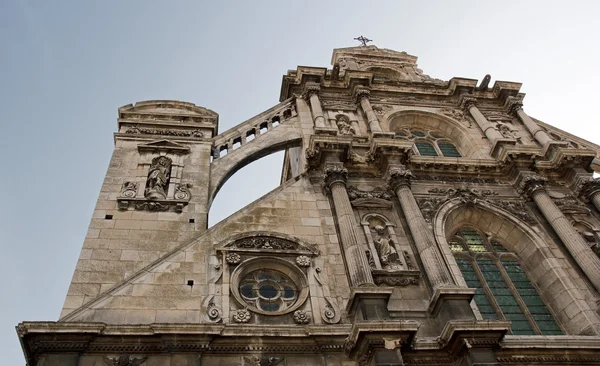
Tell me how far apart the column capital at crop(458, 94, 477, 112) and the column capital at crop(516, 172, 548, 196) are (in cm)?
525

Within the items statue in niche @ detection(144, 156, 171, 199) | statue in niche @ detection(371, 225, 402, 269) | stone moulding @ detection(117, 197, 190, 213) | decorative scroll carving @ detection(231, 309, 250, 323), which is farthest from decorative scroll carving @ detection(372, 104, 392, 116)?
decorative scroll carving @ detection(231, 309, 250, 323)

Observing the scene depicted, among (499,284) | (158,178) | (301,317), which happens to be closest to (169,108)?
(158,178)

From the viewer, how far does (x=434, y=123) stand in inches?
761

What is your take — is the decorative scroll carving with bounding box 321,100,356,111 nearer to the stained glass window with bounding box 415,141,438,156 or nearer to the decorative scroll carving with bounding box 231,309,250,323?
the stained glass window with bounding box 415,141,438,156

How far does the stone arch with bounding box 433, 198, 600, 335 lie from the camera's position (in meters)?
11.7

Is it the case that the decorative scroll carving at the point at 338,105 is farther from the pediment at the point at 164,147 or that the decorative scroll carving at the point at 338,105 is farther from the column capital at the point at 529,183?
the column capital at the point at 529,183

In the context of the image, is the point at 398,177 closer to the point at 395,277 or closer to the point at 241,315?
the point at 395,277

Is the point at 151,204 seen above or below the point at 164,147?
below

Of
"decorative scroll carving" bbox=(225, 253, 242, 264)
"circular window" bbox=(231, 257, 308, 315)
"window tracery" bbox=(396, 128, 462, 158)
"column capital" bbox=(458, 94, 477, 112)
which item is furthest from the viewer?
"column capital" bbox=(458, 94, 477, 112)

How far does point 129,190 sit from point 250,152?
12.6 feet

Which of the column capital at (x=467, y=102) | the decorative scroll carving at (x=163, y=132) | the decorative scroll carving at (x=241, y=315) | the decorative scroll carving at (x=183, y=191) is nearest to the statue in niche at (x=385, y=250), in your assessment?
the decorative scroll carving at (x=241, y=315)

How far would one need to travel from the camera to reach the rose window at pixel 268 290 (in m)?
10.5

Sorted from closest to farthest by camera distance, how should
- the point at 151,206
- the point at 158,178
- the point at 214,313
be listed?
the point at 214,313 < the point at 151,206 < the point at 158,178

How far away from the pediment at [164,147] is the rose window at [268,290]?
481cm
